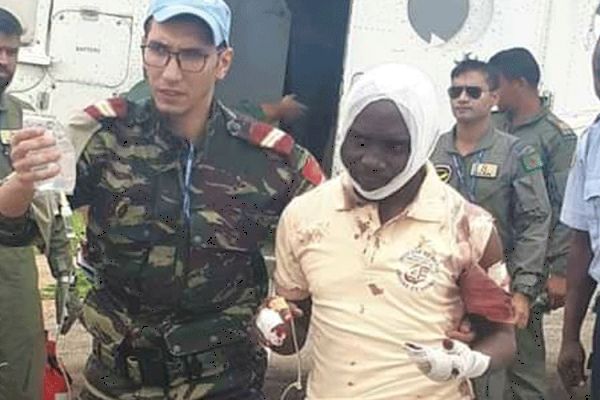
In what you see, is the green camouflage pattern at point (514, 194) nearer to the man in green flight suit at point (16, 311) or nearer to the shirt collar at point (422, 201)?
the man in green flight suit at point (16, 311)

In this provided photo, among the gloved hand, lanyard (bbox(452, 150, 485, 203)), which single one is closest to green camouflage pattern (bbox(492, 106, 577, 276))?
lanyard (bbox(452, 150, 485, 203))

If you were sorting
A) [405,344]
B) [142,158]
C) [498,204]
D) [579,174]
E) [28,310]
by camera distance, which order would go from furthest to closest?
[498,204] < [28,310] < [579,174] < [142,158] < [405,344]

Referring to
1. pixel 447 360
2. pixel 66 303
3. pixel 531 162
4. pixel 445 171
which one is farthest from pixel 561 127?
pixel 447 360

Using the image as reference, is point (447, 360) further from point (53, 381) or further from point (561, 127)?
point (561, 127)

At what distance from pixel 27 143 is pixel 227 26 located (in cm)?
66

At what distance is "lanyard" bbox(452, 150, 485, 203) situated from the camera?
4613 mm

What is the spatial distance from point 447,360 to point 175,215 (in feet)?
2.64

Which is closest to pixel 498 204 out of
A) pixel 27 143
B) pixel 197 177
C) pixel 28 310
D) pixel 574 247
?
pixel 574 247

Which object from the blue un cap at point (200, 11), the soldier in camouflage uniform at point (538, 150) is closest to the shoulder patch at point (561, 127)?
the soldier in camouflage uniform at point (538, 150)

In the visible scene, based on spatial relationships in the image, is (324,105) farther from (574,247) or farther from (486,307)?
(486,307)

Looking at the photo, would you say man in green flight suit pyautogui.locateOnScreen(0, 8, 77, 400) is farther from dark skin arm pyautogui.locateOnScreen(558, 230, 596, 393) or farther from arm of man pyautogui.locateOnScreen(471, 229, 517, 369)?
arm of man pyautogui.locateOnScreen(471, 229, 517, 369)

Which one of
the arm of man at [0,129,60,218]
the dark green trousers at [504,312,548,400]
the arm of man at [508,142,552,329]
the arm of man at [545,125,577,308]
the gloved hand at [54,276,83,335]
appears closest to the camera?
the arm of man at [0,129,60,218]

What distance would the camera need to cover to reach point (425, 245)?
7.68 ft

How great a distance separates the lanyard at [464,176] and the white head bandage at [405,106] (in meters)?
2.28
